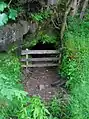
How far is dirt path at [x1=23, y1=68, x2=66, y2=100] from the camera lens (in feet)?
19.7

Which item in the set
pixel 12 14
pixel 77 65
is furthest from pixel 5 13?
pixel 77 65

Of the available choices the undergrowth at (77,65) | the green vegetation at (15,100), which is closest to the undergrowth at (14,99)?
the green vegetation at (15,100)

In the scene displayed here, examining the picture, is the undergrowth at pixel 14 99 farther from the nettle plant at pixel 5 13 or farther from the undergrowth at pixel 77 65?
the nettle plant at pixel 5 13

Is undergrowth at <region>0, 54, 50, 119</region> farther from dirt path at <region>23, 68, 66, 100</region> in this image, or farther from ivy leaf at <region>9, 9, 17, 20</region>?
ivy leaf at <region>9, 9, 17, 20</region>

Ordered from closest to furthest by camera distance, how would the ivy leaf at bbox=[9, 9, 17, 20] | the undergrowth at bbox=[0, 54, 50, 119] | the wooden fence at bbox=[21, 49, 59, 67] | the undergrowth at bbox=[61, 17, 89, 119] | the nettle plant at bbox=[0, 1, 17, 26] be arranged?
the undergrowth at bbox=[0, 54, 50, 119], the undergrowth at bbox=[61, 17, 89, 119], the nettle plant at bbox=[0, 1, 17, 26], the ivy leaf at bbox=[9, 9, 17, 20], the wooden fence at bbox=[21, 49, 59, 67]

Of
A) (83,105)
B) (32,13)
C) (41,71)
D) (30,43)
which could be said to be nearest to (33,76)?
(41,71)

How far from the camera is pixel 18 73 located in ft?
19.9

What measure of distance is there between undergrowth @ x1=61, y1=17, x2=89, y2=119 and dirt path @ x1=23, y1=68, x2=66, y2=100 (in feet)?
1.33

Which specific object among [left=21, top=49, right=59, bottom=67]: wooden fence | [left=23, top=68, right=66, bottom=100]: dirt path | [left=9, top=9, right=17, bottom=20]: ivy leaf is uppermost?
[left=9, top=9, right=17, bottom=20]: ivy leaf

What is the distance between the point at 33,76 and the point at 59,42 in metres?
1.05

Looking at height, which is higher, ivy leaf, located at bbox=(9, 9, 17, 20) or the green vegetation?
ivy leaf, located at bbox=(9, 9, 17, 20)

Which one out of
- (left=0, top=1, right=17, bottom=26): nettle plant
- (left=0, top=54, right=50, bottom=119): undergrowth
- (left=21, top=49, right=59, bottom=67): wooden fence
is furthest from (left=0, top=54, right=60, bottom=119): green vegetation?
(left=0, top=1, right=17, bottom=26): nettle plant

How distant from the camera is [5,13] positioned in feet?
19.0

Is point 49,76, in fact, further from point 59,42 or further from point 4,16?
point 4,16
